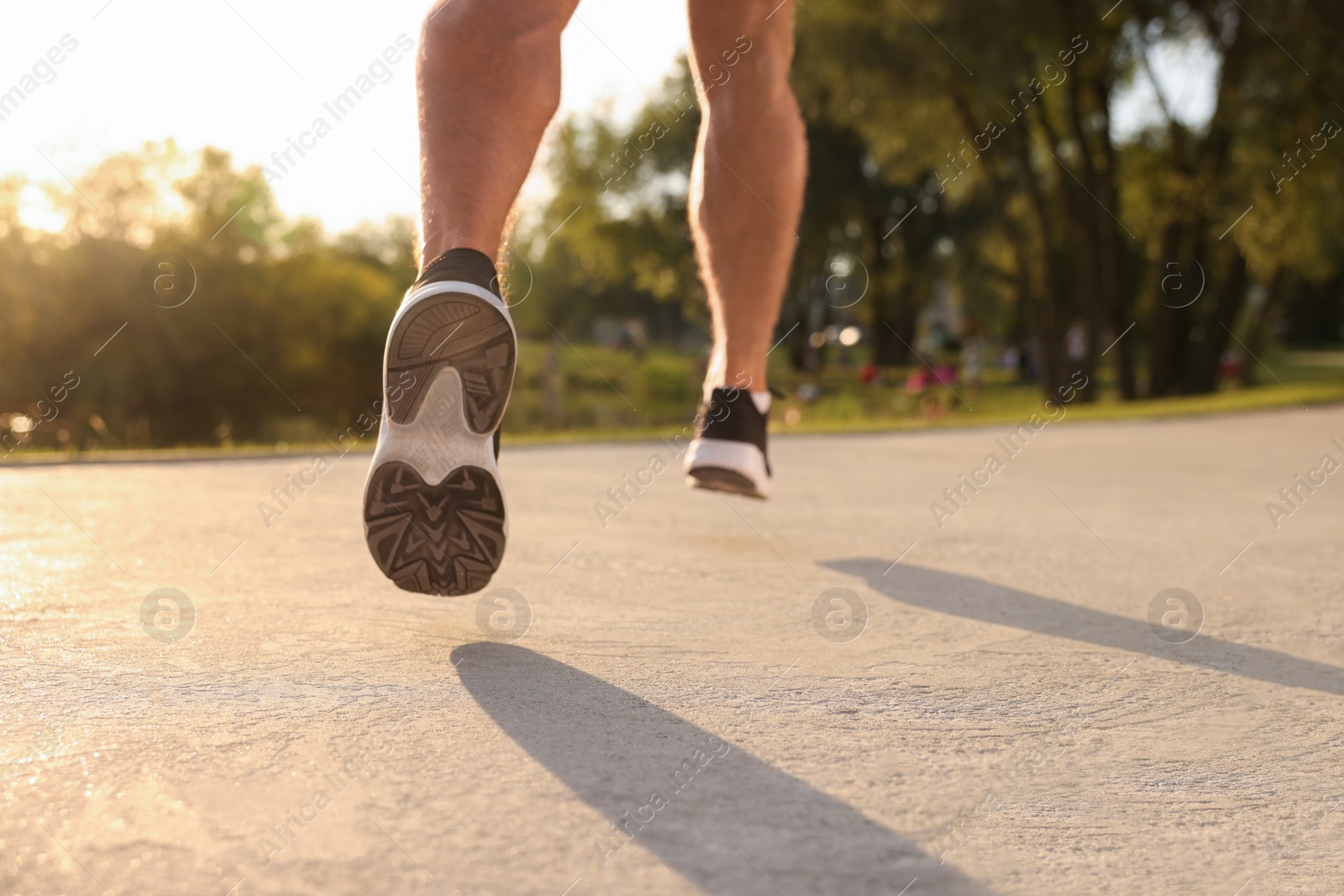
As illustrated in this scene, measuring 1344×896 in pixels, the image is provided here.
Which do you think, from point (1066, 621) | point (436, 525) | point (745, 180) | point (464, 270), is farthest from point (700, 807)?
point (745, 180)

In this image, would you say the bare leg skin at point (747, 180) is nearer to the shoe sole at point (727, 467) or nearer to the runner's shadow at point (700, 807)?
the shoe sole at point (727, 467)

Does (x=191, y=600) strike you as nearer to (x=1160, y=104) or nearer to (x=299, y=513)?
(x=299, y=513)

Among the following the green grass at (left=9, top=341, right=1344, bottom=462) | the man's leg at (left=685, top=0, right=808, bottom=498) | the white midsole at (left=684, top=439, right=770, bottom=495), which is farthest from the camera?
the green grass at (left=9, top=341, right=1344, bottom=462)

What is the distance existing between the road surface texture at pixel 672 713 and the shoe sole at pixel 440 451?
130 millimetres

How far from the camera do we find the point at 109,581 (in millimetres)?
2182

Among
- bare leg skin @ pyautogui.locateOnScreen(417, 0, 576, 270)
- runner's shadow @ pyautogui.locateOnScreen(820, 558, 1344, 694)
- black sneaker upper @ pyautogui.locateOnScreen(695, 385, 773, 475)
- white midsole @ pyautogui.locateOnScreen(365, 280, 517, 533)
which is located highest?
bare leg skin @ pyautogui.locateOnScreen(417, 0, 576, 270)

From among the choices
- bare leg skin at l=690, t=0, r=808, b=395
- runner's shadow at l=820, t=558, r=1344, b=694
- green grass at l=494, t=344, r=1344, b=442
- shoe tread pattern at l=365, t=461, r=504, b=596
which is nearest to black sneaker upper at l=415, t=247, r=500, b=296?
shoe tread pattern at l=365, t=461, r=504, b=596

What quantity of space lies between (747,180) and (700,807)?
1.80 m

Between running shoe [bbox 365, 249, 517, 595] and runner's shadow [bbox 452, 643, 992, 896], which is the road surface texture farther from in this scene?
running shoe [bbox 365, 249, 517, 595]

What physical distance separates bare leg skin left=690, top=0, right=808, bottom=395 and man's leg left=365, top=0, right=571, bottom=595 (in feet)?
2.47

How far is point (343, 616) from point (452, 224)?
24.4 inches

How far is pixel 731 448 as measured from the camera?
7.89 feet

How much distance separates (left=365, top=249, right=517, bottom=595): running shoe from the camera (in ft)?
5.65

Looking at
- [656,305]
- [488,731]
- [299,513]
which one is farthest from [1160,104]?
[656,305]
